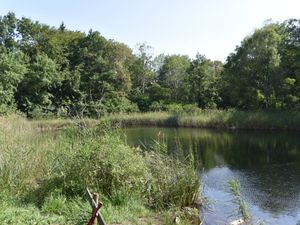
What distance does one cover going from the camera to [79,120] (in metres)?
8.27

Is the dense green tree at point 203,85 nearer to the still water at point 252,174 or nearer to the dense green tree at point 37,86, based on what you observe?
the dense green tree at point 37,86

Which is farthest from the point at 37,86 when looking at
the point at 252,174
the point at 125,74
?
the point at 252,174

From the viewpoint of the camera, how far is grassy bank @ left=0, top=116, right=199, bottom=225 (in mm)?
6574

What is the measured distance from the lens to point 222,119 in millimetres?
29938

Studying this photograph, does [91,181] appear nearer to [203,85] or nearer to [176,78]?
[203,85]

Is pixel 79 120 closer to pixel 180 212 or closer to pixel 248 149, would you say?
A: pixel 180 212

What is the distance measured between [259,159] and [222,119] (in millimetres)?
14086

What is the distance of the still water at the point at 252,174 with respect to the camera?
28.4 ft

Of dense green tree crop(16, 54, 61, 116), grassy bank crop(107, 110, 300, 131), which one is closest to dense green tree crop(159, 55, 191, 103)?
grassy bank crop(107, 110, 300, 131)

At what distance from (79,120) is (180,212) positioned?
2742 mm

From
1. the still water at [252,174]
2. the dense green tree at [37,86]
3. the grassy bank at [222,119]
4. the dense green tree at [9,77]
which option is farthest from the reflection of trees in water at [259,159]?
the dense green tree at [37,86]

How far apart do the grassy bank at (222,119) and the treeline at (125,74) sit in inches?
83.6

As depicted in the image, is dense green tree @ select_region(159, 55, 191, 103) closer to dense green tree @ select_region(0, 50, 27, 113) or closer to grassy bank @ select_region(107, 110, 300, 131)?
grassy bank @ select_region(107, 110, 300, 131)

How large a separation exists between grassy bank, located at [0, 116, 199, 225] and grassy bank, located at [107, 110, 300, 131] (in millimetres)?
16754
